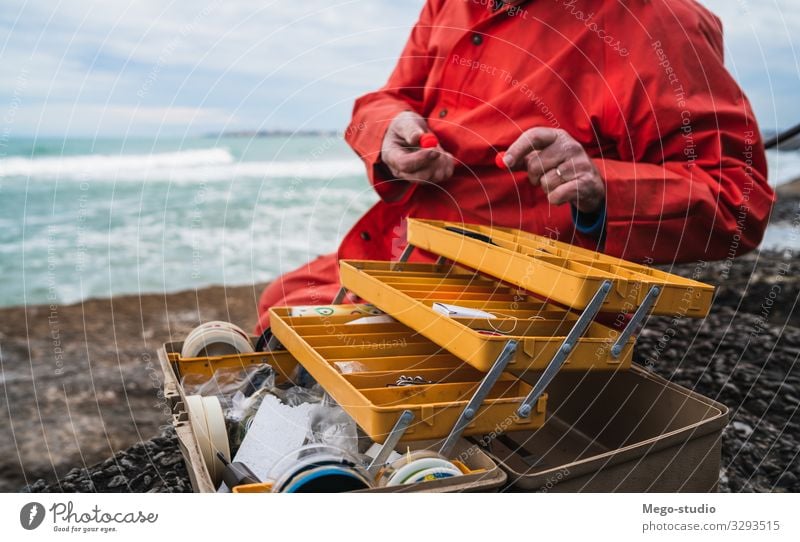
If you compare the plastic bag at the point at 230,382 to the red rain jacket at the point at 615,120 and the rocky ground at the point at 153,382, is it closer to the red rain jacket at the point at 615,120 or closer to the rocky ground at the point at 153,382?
the rocky ground at the point at 153,382

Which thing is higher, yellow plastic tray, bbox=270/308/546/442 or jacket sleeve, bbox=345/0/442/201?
jacket sleeve, bbox=345/0/442/201

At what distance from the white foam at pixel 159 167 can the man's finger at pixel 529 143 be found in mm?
10768

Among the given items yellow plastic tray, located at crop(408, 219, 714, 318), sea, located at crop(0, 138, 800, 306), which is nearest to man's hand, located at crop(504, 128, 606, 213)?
yellow plastic tray, located at crop(408, 219, 714, 318)

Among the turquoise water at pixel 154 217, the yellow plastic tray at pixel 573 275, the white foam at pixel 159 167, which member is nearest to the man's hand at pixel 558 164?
the yellow plastic tray at pixel 573 275

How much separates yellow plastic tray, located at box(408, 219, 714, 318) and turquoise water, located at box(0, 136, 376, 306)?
398 cm

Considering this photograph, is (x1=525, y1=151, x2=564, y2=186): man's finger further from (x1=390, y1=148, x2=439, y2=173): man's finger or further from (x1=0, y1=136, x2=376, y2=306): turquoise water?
(x1=0, y1=136, x2=376, y2=306): turquoise water

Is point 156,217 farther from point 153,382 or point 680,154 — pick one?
point 680,154

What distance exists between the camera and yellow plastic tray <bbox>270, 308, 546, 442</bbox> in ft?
4.67

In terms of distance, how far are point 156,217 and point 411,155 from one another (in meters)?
9.81

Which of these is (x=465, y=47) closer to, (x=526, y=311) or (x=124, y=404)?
(x=526, y=311)

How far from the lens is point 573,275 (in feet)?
4.93

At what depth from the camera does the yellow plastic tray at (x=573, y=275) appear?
1.52 metres
